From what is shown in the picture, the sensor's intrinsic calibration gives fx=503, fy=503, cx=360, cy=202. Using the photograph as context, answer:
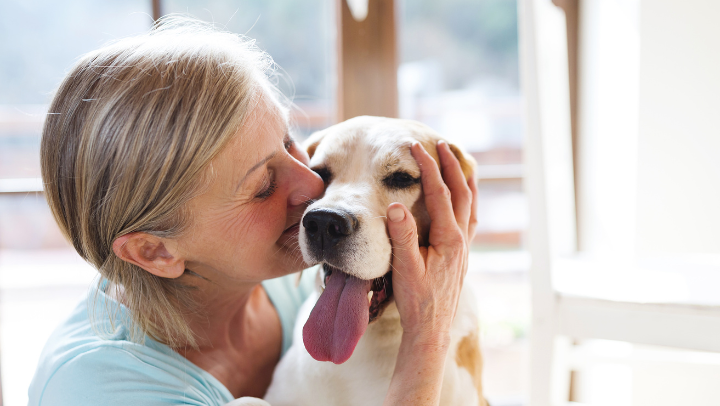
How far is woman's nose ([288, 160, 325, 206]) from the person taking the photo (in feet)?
3.15

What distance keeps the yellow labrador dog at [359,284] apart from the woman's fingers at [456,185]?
40 millimetres

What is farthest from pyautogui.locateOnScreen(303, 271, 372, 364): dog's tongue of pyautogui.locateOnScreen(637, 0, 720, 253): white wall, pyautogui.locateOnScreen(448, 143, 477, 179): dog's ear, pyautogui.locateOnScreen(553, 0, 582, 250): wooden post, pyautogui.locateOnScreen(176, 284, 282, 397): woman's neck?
pyautogui.locateOnScreen(553, 0, 582, 250): wooden post

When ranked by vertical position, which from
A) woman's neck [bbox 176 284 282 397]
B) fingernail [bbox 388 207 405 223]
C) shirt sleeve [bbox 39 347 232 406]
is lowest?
woman's neck [bbox 176 284 282 397]

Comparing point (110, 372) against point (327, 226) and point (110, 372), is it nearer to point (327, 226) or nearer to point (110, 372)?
point (110, 372)

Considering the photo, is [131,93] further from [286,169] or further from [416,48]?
[416,48]

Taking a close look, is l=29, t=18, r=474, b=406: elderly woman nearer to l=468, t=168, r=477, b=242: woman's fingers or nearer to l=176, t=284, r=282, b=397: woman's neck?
A: l=176, t=284, r=282, b=397: woman's neck

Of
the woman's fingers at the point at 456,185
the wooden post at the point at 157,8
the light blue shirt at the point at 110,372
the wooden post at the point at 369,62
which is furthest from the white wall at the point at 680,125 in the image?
the wooden post at the point at 157,8

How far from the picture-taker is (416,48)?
207 cm

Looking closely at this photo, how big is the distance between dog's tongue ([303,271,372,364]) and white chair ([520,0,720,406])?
581mm

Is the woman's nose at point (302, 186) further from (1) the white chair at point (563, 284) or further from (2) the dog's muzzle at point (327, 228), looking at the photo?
(1) the white chair at point (563, 284)

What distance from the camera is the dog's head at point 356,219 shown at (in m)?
0.87

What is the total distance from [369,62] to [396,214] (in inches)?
44.8

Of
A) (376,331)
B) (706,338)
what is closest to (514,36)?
(706,338)

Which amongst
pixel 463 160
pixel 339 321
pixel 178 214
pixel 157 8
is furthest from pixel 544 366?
pixel 157 8
